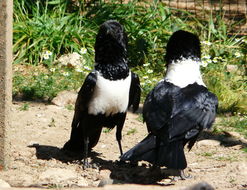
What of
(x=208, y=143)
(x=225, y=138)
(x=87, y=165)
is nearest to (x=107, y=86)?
(x=87, y=165)

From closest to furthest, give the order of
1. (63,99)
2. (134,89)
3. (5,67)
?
(5,67), (134,89), (63,99)

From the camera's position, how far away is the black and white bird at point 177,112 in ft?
16.6

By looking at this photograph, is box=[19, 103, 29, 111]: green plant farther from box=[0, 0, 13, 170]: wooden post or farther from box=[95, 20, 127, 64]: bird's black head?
box=[0, 0, 13, 170]: wooden post

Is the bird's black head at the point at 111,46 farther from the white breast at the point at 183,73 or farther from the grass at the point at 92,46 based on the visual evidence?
the grass at the point at 92,46

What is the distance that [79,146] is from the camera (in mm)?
6082

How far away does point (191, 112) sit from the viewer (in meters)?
5.20

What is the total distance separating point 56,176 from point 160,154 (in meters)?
0.90

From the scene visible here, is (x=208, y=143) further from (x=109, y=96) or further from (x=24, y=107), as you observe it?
(x=24, y=107)

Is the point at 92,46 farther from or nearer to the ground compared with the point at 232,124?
farther from the ground

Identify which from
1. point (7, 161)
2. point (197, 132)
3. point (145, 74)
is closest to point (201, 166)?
point (197, 132)

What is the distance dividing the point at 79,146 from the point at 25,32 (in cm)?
323

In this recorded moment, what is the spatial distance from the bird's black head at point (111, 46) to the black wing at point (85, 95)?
0.59 ft

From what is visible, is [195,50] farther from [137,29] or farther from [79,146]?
[137,29]

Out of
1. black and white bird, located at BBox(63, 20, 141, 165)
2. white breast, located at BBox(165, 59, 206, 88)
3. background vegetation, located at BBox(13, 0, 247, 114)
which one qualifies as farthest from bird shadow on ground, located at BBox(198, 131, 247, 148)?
black and white bird, located at BBox(63, 20, 141, 165)
